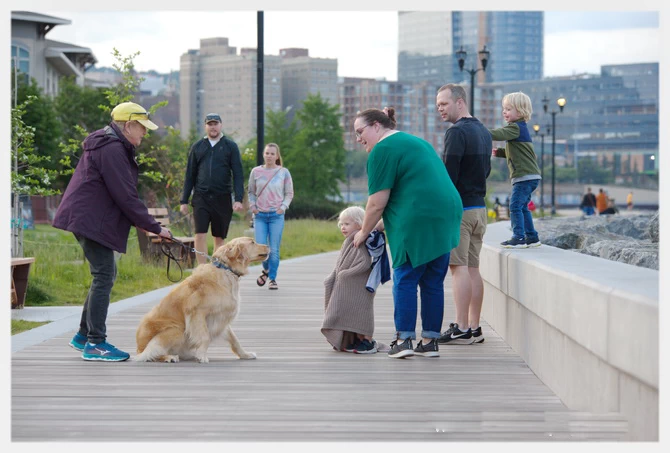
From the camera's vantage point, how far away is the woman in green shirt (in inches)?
A: 277

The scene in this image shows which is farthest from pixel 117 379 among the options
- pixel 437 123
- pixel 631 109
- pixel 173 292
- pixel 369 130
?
pixel 437 123

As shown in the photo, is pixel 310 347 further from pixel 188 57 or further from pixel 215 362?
pixel 188 57

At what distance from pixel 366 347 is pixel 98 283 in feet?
7.11

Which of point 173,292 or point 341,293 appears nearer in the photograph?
point 173,292

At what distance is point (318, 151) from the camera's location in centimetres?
6356

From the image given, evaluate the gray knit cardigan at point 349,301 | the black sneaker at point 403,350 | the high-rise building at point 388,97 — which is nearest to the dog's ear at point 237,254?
the gray knit cardigan at point 349,301

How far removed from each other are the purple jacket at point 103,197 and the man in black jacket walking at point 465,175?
2.49m

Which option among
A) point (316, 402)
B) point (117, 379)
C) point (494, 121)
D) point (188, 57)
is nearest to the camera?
point (316, 402)

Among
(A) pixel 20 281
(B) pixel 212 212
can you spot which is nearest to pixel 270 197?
(B) pixel 212 212

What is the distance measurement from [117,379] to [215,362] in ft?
3.45

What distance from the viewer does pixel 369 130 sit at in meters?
7.32

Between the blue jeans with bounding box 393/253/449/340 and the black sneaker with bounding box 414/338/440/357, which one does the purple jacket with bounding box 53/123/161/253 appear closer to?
the blue jeans with bounding box 393/253/449/340
